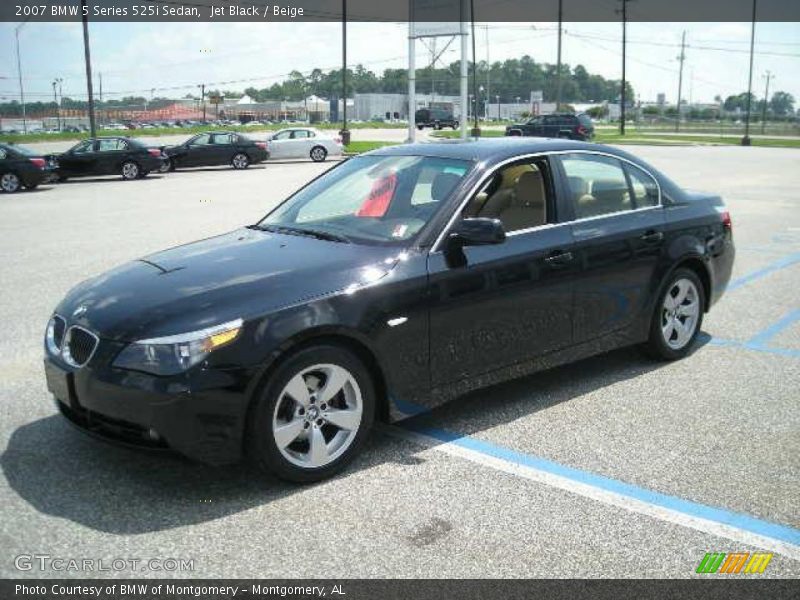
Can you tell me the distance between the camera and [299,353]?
12.2 ft

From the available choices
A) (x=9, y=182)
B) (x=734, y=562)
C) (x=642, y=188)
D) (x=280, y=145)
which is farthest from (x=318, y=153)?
(x=734, y=562)

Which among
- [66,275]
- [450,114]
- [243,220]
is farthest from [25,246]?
[450,114]

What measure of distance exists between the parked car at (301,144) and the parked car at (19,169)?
1297 cm

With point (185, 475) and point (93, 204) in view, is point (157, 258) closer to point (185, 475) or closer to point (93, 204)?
point (185, 475)

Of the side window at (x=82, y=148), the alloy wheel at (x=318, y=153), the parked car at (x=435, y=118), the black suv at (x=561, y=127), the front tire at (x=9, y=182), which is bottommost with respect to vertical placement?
the front tire at (x=9, y=182)

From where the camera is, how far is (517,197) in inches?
194

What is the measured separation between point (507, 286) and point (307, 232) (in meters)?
1.24

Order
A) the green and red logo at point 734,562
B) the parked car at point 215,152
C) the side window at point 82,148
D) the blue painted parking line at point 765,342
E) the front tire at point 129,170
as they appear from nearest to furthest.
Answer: the green and red logo at point 734,562
the blue painted parking line at point 765,342
the side window at point 82,148
the front tire at point 129,170
the parked car at point 215,152

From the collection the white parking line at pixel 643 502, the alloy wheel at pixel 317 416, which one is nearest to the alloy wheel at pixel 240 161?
the white parking line at pixel 643 502

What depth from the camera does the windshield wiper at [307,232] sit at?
14.9 ft

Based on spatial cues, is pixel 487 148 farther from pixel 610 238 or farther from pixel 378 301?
pixel 378 301

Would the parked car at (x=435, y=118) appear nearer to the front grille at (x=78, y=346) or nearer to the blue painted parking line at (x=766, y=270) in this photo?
the blue painted parking line at (x=766, y=270)

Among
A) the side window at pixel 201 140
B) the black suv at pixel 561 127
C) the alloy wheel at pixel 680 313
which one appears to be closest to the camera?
the alloy wheel at pixel 680 313

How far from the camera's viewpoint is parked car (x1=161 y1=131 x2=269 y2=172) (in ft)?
96.2
